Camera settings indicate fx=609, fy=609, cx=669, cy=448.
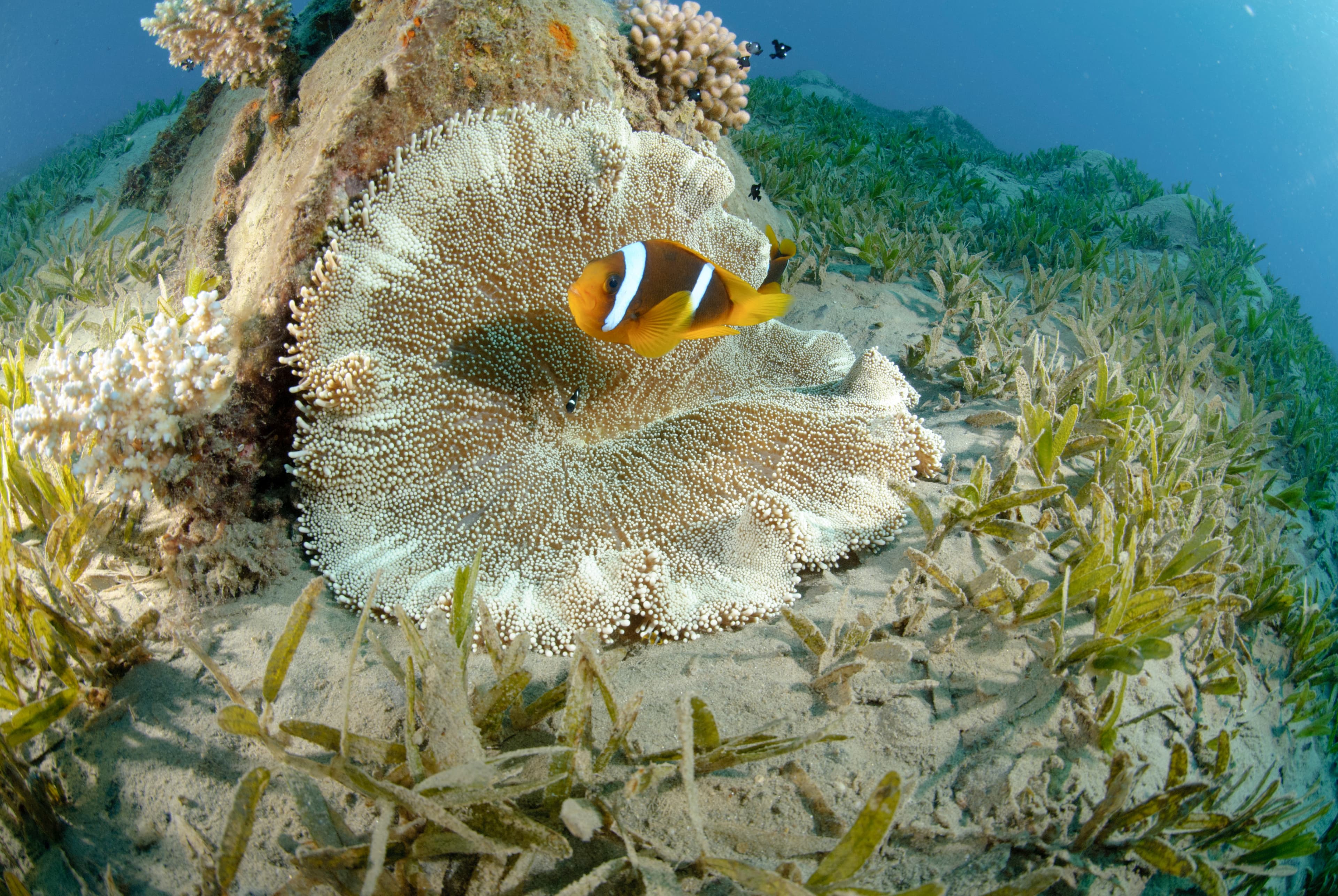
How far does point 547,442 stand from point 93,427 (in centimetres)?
147

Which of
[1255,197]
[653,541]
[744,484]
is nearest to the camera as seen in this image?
[653,541]

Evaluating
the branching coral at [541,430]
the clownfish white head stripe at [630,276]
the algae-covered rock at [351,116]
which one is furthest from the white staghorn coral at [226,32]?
the clownfish white head stripe at [630,276]

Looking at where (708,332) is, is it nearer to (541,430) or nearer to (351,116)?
(541,430)

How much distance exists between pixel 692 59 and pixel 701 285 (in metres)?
2.44

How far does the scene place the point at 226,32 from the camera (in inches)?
155

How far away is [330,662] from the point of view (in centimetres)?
188

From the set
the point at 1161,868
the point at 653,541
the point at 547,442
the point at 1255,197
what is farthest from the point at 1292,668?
the point at 1255,197

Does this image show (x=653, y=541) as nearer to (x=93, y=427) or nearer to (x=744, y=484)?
(x=744, y=484)

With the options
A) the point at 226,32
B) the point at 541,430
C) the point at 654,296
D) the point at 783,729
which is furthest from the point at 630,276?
the point at 226,32

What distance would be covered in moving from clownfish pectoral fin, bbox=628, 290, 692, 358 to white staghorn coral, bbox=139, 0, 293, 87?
11.9 ft

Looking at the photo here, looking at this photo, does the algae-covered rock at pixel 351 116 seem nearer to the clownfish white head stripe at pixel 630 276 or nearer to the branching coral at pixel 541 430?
the branching coral at pixel 541 430

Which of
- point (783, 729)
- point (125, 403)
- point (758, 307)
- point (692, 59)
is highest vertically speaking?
point (692, 59)

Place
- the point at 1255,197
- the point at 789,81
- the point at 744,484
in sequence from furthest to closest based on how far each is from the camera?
the point at 1255,197, the point at 789,81, the point at 744,484

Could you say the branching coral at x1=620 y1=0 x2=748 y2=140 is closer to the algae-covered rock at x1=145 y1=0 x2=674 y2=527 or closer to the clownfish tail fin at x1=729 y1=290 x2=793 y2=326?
the algae-covered rock at x1=145 y1=0 x2=674 y2=527
